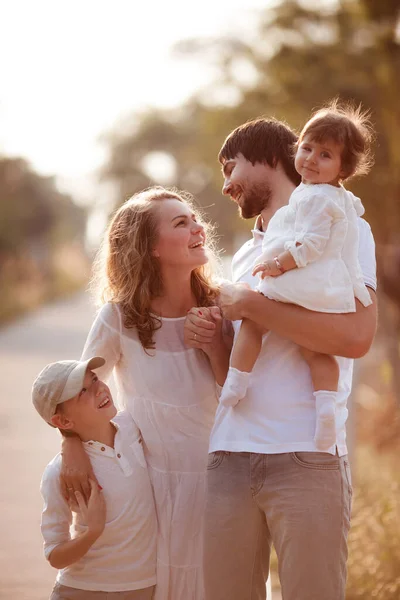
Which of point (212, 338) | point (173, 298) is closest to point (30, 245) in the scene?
point (173, 298)

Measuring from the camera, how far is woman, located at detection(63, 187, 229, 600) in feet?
11.0

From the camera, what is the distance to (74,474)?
10.5 feet

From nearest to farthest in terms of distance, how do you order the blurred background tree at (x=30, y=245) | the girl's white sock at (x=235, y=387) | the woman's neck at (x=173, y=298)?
the girl's white sock at (x=235, y=387) < the woman's neck at (x=173, y=298) < the blurred background tree at (x=30, y=245)

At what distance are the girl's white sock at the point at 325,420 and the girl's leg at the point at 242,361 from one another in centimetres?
24

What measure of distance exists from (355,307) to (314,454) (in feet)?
1.54

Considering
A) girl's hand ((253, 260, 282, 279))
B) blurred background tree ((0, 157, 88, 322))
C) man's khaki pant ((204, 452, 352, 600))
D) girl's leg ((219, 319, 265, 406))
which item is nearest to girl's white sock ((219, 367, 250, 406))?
girl's leg ((219, 319, 265, 406))

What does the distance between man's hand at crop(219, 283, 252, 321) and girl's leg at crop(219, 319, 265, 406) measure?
47 mm

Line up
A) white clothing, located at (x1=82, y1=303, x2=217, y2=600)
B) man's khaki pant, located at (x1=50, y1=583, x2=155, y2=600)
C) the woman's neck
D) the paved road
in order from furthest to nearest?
the paved road → the woman's neck → white clothing, located at (x1=82, y1=303, x2=217, y2=600) → man's khaki pant, located at (x1=50, y1=583, x2=155, y2=600)

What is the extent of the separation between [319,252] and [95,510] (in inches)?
45.5

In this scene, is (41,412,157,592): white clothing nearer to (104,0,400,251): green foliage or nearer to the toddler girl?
the toddler girl

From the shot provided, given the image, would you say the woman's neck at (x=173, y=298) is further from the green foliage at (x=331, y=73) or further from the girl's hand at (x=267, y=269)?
the green foliage at (x=331, y=73)

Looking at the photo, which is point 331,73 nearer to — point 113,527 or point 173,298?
point 173,298

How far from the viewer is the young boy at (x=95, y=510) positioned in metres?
3.21

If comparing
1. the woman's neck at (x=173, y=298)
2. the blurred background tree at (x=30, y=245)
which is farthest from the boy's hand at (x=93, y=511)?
the blurred background tree at (x=30, y=245)
